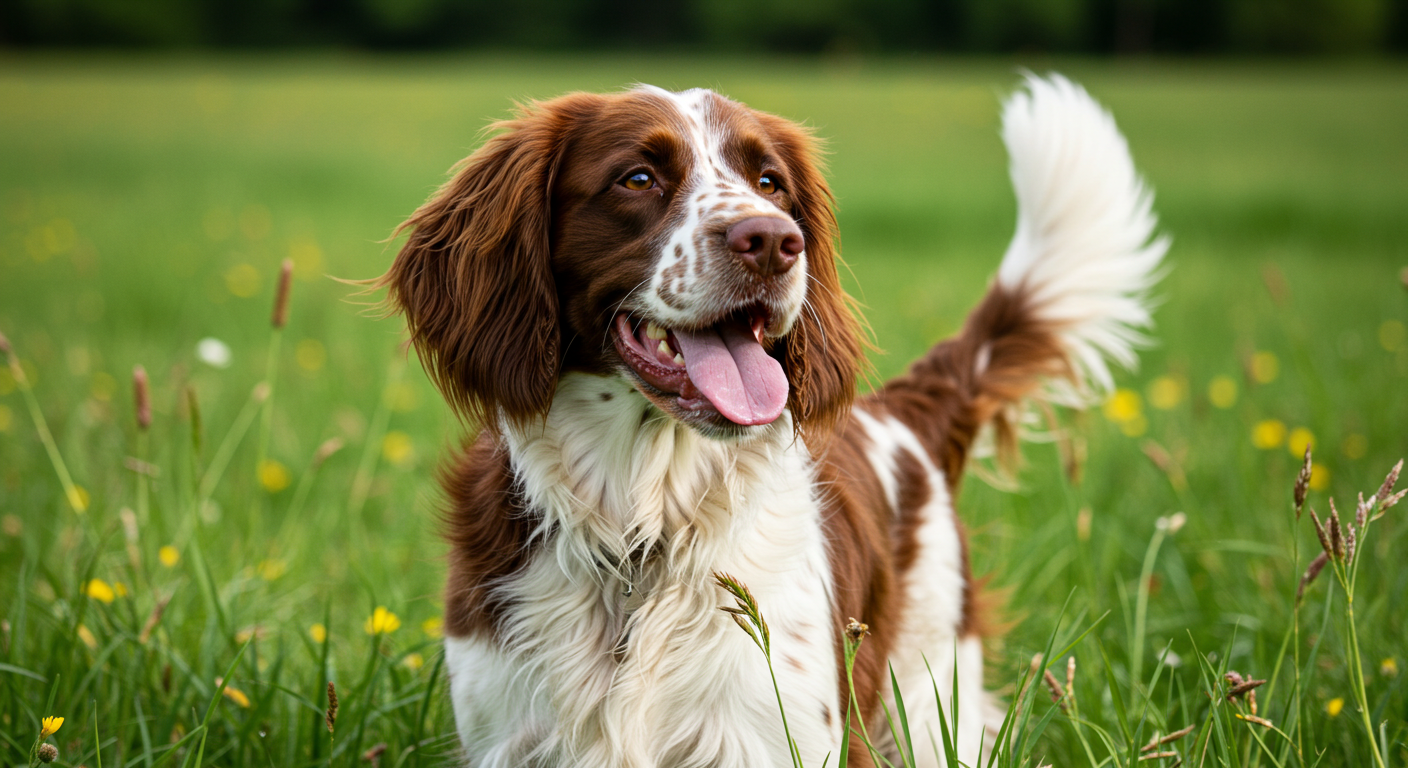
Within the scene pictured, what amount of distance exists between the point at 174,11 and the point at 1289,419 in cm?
5057

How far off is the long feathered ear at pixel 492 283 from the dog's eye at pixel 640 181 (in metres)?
0.18

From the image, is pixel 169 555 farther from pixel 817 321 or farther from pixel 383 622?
pixel 817 321

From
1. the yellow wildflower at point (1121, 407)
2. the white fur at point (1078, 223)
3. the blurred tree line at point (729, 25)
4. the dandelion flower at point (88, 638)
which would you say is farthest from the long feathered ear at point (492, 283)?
the blurred tree line at point (729, 25)

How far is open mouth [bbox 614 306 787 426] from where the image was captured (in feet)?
6.28

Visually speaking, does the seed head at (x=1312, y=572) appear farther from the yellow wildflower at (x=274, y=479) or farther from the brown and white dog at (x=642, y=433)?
the yellow wildflower at (x=274, y=479)

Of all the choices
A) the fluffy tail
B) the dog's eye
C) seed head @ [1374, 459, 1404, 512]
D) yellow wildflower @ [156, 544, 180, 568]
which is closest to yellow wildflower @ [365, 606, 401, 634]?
yellow wildflower @ [156, 544, 180, 568]

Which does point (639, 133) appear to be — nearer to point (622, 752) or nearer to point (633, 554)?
Answer: point (633, 554)

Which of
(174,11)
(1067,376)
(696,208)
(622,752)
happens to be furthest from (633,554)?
(174,11)

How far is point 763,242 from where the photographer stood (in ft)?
6.15

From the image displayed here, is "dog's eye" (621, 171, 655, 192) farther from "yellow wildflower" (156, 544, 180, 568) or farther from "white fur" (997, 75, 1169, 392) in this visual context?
"yellow wildflower" (156, 544, 180, 568)

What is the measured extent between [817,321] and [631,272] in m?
0.46

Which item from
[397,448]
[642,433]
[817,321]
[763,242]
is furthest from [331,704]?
[397,448]

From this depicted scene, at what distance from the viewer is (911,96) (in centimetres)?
2511

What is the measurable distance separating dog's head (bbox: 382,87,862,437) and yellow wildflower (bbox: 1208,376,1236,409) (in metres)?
3.00
